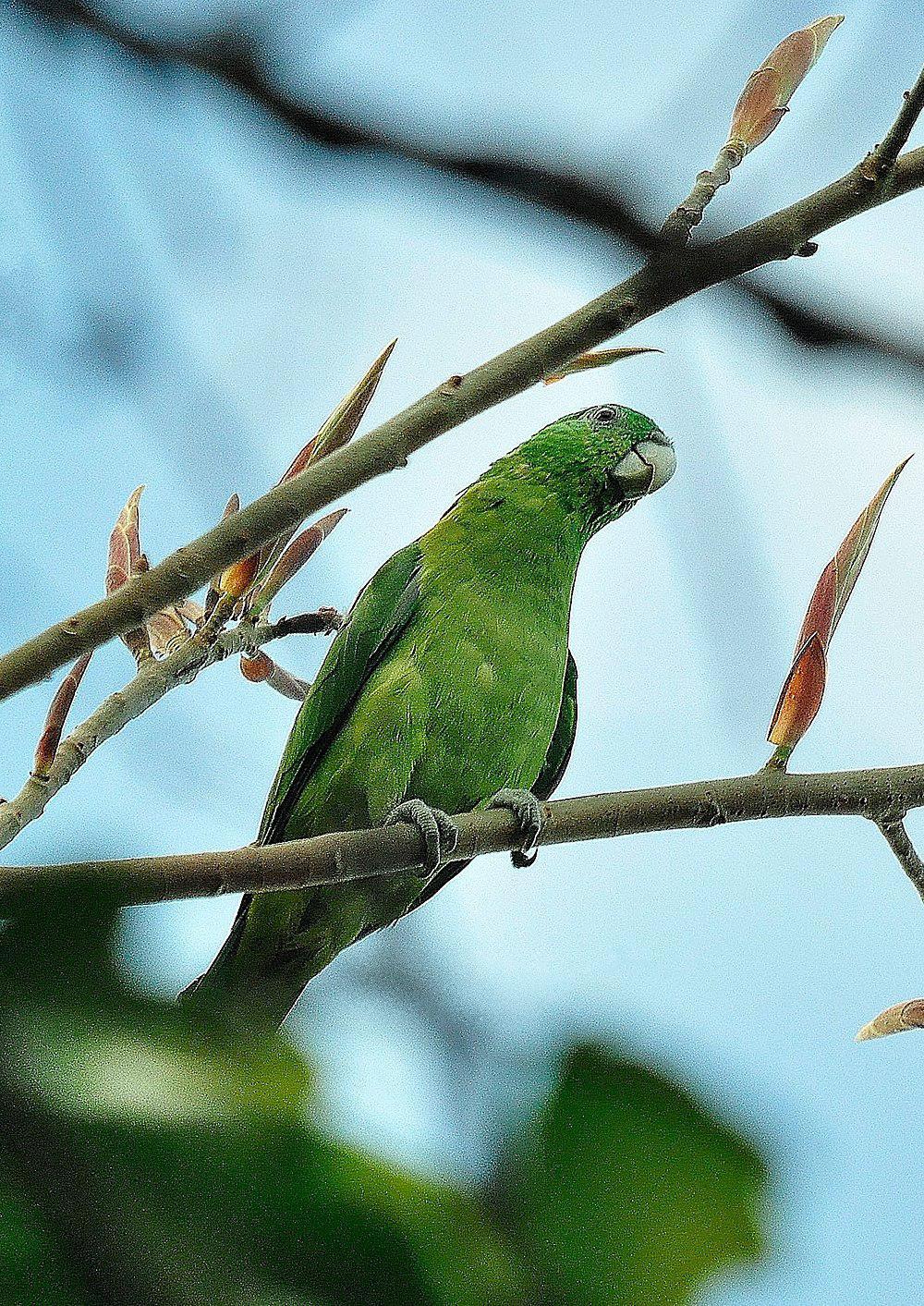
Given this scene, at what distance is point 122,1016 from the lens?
0.21 meters

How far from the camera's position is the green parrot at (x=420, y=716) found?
1784mm

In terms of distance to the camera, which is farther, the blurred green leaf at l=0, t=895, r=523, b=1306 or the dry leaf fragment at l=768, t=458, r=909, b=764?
the dry leaf fragment at l=768, t=458, r=909, b=764

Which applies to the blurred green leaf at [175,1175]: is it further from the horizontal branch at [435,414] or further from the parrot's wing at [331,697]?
the parrot's wing at [331,697]

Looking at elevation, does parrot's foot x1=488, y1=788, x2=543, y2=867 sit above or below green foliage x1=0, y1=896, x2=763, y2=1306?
above

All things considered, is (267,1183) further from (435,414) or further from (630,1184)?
(435,414)

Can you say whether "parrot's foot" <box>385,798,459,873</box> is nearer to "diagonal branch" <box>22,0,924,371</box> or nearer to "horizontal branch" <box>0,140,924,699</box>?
"horizontal branch" <box>0,140,924,699</box>

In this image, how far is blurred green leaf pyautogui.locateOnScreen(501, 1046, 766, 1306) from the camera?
22cm

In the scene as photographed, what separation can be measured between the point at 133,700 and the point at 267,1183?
1.15 meters

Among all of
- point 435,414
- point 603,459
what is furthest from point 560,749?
point 435,414

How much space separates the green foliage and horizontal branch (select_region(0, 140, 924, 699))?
739 mm

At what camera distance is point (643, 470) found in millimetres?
2168

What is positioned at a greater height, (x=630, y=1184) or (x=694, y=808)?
(x=694, y=808)

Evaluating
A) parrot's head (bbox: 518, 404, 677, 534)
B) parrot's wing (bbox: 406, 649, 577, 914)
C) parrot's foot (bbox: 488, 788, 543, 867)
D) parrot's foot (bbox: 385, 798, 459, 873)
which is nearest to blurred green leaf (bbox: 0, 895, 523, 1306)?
parrot's foot (bbox: 488, 788, 543, 867)

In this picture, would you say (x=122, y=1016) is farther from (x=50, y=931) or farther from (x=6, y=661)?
(x=6, y=661)
